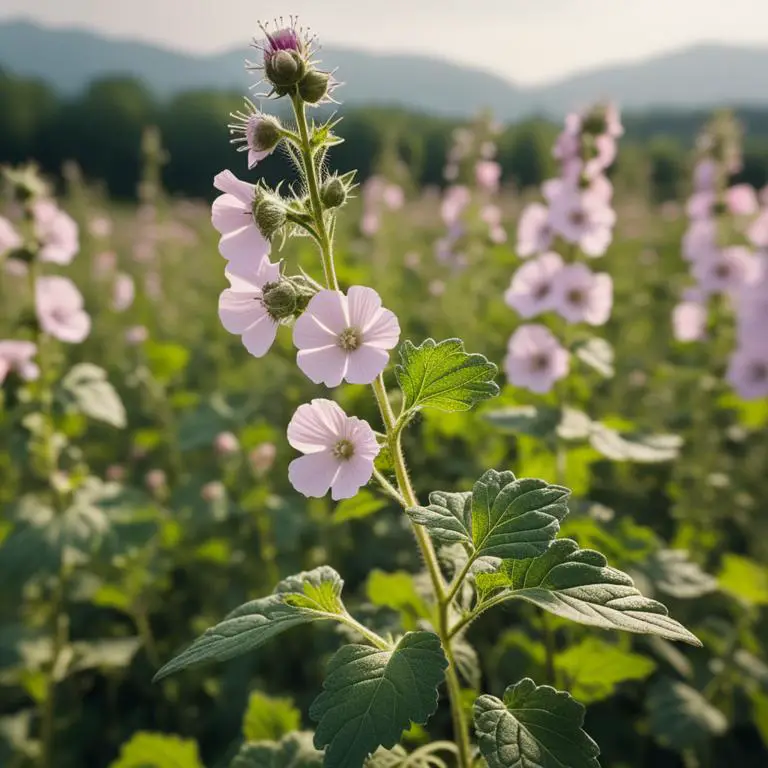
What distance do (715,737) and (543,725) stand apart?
90.9 inches

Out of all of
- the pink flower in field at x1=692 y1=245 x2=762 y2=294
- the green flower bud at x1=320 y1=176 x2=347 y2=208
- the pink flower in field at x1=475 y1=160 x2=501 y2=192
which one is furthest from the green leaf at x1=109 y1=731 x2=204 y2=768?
the pink flower in field at x1=475 y1=160 x2=501 y2=192

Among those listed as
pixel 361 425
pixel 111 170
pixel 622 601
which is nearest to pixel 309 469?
pixel 361 425

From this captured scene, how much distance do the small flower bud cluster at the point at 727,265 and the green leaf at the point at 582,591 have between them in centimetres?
283

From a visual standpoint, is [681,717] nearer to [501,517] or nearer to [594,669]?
[594,669]

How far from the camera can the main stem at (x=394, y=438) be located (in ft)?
4.14

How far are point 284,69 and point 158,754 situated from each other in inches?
82.4

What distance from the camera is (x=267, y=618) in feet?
4.04

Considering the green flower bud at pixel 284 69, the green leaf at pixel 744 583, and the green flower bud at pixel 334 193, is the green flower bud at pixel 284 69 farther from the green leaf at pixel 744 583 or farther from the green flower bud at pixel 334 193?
the green leaf at pixel 744 583

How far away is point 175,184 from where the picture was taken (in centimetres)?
4725

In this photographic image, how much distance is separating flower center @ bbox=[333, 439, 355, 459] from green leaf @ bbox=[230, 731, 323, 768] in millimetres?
717

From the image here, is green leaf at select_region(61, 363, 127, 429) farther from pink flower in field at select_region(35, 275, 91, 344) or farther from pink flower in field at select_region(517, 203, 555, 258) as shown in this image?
pink flower in field at select_region(517, 203, 555, 258)

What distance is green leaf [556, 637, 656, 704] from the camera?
2033mm

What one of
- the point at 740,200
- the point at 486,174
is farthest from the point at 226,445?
the point at 740,200

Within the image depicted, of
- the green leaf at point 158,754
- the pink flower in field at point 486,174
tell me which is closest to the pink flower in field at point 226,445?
the green leaf at point 158,754
